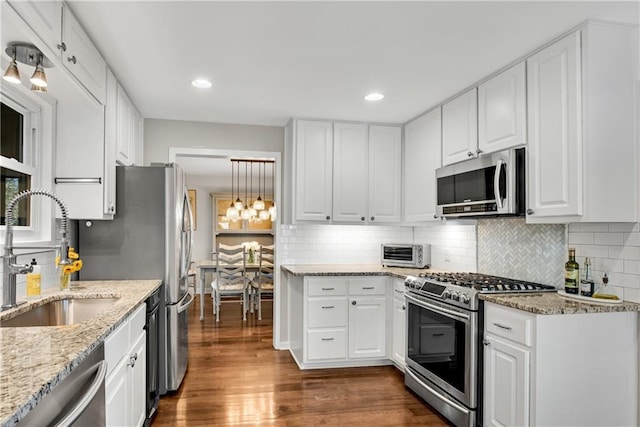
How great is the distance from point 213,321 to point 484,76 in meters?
4.58

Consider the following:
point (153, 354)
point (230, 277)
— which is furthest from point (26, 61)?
point (230, 277)

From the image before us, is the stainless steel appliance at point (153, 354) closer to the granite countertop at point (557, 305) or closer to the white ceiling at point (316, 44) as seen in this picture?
the white ceiling at point (316, 44)

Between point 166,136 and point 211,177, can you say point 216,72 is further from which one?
point 211,177

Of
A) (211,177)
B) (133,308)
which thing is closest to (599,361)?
(133,308)

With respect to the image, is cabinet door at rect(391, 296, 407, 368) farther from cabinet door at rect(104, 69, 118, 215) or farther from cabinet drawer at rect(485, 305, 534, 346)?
cabinet door at rect(104, 69, 118, 215)

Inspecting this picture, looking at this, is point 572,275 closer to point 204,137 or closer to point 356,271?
point 356,271

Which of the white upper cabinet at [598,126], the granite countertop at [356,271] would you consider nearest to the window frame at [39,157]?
the granite countertop at [356,271]

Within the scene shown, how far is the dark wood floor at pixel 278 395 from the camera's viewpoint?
111 inches

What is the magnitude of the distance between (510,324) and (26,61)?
272 centimetres

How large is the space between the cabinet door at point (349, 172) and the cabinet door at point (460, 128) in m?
0.93

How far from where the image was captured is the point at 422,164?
3934mm

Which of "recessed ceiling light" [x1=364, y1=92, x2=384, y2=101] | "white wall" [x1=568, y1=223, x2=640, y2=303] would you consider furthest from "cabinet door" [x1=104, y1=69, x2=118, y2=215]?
"white wall" [x1=568, y1=223, x2=640, y2=303]

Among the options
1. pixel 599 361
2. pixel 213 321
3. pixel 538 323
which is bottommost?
pixel 213 321

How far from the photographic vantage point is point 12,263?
196cm
